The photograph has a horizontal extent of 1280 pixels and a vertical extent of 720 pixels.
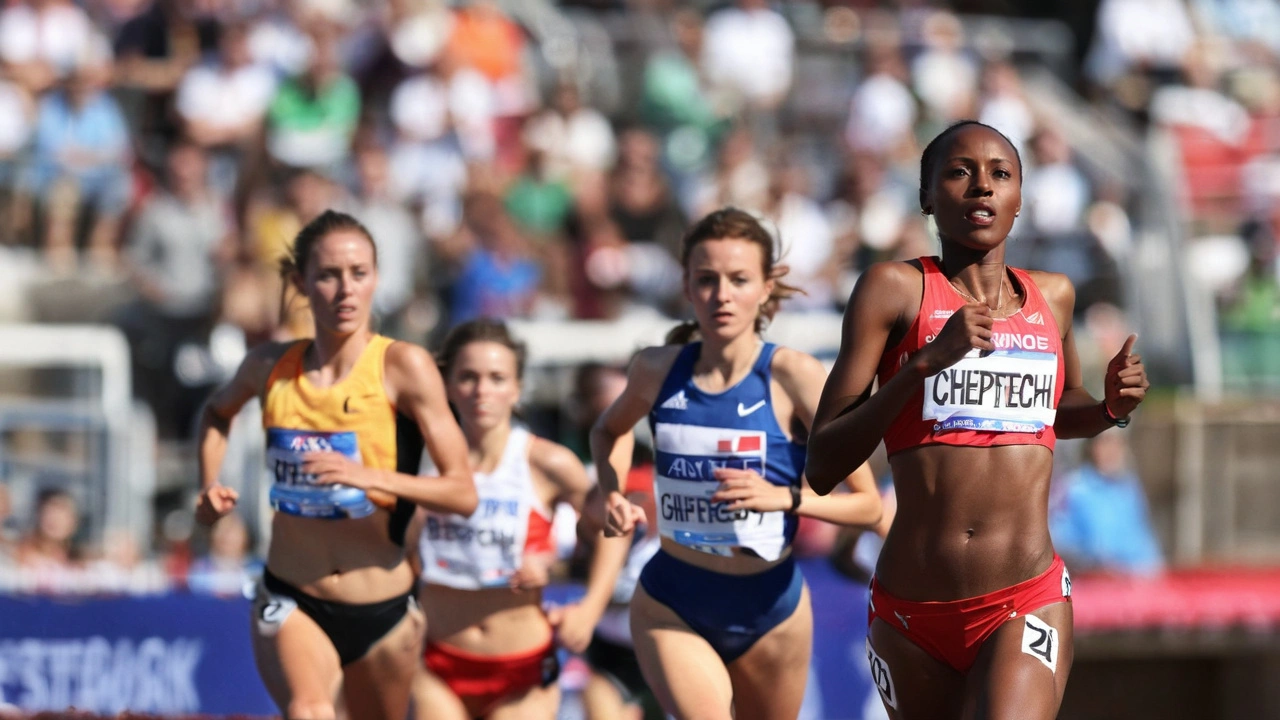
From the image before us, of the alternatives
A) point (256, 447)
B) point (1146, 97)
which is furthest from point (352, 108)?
point (1146, 97)

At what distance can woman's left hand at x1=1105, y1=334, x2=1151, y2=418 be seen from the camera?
455 cm

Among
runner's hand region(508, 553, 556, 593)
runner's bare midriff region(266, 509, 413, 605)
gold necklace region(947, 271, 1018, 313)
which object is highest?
gold necklace region(947, 271, 1018, 313)

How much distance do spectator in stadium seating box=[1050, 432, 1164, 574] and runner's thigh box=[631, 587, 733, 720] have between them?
564 centimetres

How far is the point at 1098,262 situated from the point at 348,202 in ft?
18.1

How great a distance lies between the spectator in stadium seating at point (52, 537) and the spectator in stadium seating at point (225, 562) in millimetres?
726

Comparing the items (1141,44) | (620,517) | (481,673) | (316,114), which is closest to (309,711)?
(481,673)

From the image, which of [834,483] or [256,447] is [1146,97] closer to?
[256,447]

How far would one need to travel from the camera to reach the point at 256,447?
977cm

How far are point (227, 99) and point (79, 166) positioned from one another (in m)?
1.16

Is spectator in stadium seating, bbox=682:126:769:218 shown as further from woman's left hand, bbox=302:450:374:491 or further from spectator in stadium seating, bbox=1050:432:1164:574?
woman's left hand, bbox=302:450:374:491

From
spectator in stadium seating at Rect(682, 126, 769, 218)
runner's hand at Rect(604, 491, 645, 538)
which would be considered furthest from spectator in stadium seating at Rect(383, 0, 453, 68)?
runner's hand at Rect(604, 491, 645, 538)

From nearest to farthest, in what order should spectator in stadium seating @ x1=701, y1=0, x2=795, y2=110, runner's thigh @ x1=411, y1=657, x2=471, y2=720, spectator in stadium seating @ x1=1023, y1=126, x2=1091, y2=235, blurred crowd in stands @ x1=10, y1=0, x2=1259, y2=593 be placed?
runner's thigh @ x1=411, y1=657, x2=471, y2=720 < blurred crowd in stands @ x1=10, y1=0, x2=1259, y2=593 < spectator in stadium seating @ x1=1023, y1=126, x2=1091, y2=235 < spectator in stadium seating @ x1=701, y1=0, x2=795, y2=110

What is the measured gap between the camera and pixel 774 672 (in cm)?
580

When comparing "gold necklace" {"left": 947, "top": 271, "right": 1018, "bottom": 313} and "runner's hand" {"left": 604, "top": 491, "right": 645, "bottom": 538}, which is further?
"runner's hand" {"left": 604, "top": 491, "right": 645, "bottom": 538}
